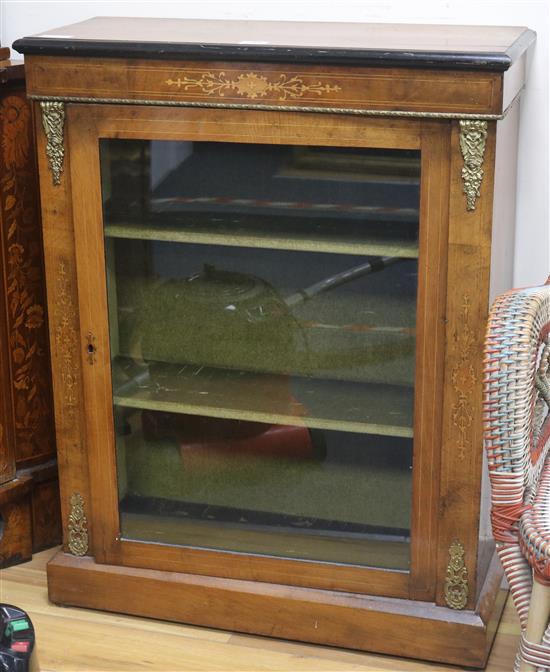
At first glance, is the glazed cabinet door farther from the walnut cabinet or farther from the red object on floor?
the red object on floor

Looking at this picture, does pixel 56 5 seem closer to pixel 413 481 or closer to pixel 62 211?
pixel 62 211

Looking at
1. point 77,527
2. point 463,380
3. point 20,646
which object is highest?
point 463,380

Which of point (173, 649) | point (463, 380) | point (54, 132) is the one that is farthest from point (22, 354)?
point (463, 380)

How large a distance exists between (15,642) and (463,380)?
732mm

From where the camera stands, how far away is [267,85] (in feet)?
4.98

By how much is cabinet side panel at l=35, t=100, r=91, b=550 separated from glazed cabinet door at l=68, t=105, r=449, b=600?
22 millimetres

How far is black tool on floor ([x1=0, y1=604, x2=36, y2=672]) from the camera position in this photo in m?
1.12

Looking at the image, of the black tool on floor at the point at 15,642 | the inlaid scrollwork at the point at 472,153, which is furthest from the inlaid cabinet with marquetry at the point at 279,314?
the black tool on floor at the point at 15,642

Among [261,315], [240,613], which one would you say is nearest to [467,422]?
[261,315]

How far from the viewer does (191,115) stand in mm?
1575

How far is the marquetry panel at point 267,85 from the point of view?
144 centimetres

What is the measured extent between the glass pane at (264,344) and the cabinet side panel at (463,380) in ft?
0.21

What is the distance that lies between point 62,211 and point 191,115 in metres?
0.27

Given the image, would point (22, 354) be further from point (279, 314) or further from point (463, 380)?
point (463, 380)
